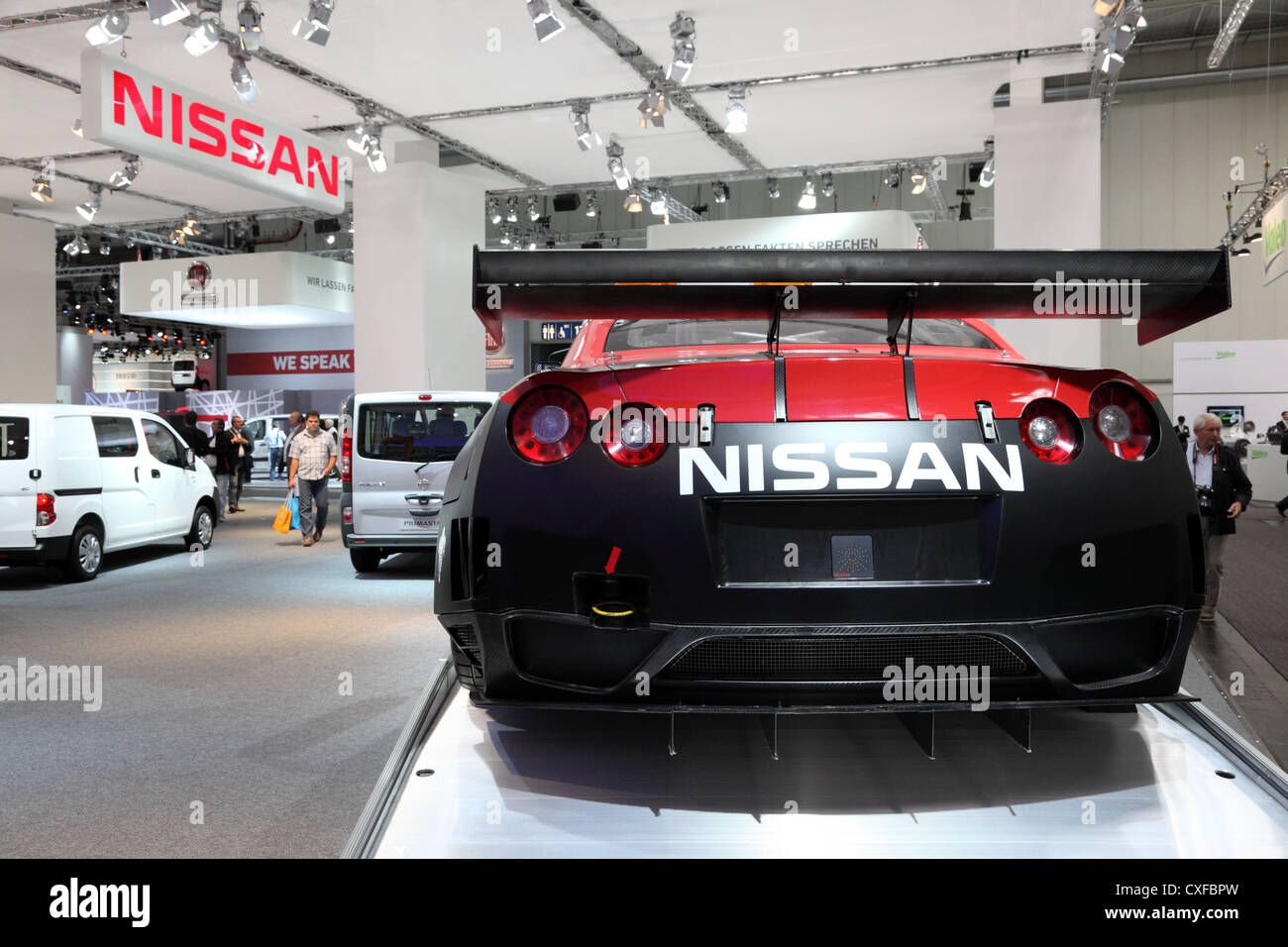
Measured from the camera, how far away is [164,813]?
315 centimetres

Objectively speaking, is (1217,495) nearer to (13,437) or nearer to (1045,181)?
(1045,181)

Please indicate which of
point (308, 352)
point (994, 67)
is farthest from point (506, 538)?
point (308, 352)

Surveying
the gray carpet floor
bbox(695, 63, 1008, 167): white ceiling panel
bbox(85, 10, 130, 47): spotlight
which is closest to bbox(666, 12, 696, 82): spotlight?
bbox(695, 63, 1008, 167): white ceiling panel

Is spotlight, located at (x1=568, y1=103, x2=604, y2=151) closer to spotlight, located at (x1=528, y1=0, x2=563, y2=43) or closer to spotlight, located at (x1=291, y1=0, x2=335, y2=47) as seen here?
spotlight, located at (x1=528, y1=0, x2=563, y2=43)

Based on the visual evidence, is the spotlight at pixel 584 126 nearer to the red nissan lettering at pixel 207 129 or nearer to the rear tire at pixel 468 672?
the red nissan lettering at pixel 207 129

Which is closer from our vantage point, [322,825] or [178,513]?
[322,825]

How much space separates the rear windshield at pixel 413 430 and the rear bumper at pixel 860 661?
6857 mm

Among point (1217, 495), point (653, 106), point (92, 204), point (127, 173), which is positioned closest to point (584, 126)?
point (653, 106)

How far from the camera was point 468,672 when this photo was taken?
2.11 m

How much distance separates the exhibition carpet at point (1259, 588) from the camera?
247 inches

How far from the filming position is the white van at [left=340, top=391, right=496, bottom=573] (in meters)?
8.47

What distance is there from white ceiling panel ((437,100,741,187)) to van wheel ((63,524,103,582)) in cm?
587

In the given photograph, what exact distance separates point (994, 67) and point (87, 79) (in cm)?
792
